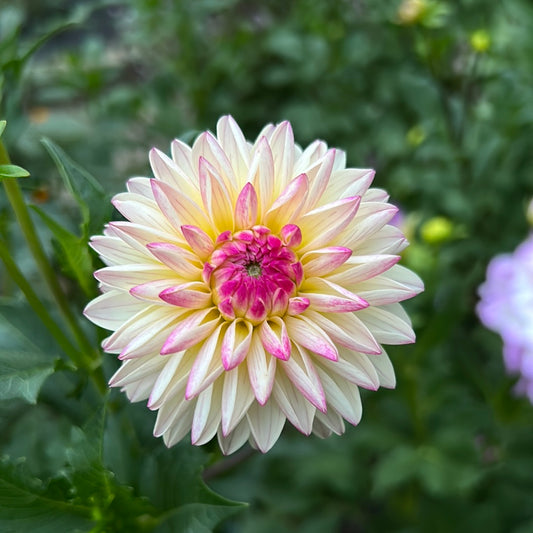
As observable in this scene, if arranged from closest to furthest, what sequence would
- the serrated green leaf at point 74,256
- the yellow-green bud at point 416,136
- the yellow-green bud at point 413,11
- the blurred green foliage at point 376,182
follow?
the serrated green leaf at point 74,256 → the blurred green foliage at point 376,182 → the yellow-green bud at point 413,11 → the yellow-green bud at point 416,136

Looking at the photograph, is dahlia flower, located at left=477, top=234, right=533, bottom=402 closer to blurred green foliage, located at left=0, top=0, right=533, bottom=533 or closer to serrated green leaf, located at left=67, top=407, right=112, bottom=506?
blurred green foliage, located at left=0, top=0, right=533, bottom=533

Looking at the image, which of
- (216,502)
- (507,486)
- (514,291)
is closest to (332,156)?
(216,502)

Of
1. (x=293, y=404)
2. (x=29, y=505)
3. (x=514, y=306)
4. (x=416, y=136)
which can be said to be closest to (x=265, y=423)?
(x=293, y=404)

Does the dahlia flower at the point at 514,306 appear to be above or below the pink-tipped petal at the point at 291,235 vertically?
below

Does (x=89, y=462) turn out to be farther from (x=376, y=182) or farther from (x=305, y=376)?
(x=376, y=182)

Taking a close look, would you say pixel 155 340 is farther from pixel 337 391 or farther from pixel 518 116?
pixel 518 116

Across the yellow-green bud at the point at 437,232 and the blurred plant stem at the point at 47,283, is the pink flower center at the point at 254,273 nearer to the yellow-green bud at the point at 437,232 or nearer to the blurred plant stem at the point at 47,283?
the blurred plant stem at the point at 47,283

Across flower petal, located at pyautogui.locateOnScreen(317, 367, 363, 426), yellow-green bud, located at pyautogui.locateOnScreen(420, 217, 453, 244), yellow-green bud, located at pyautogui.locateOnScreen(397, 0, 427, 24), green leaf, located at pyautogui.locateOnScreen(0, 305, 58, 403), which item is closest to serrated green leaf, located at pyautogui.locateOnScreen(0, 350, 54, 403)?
green leaf, located at pyautogui.locateOnScreen(0, 305, 58, 403)

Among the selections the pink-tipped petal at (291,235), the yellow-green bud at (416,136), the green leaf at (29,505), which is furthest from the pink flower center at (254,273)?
the yellow-green bud at (416,136)
